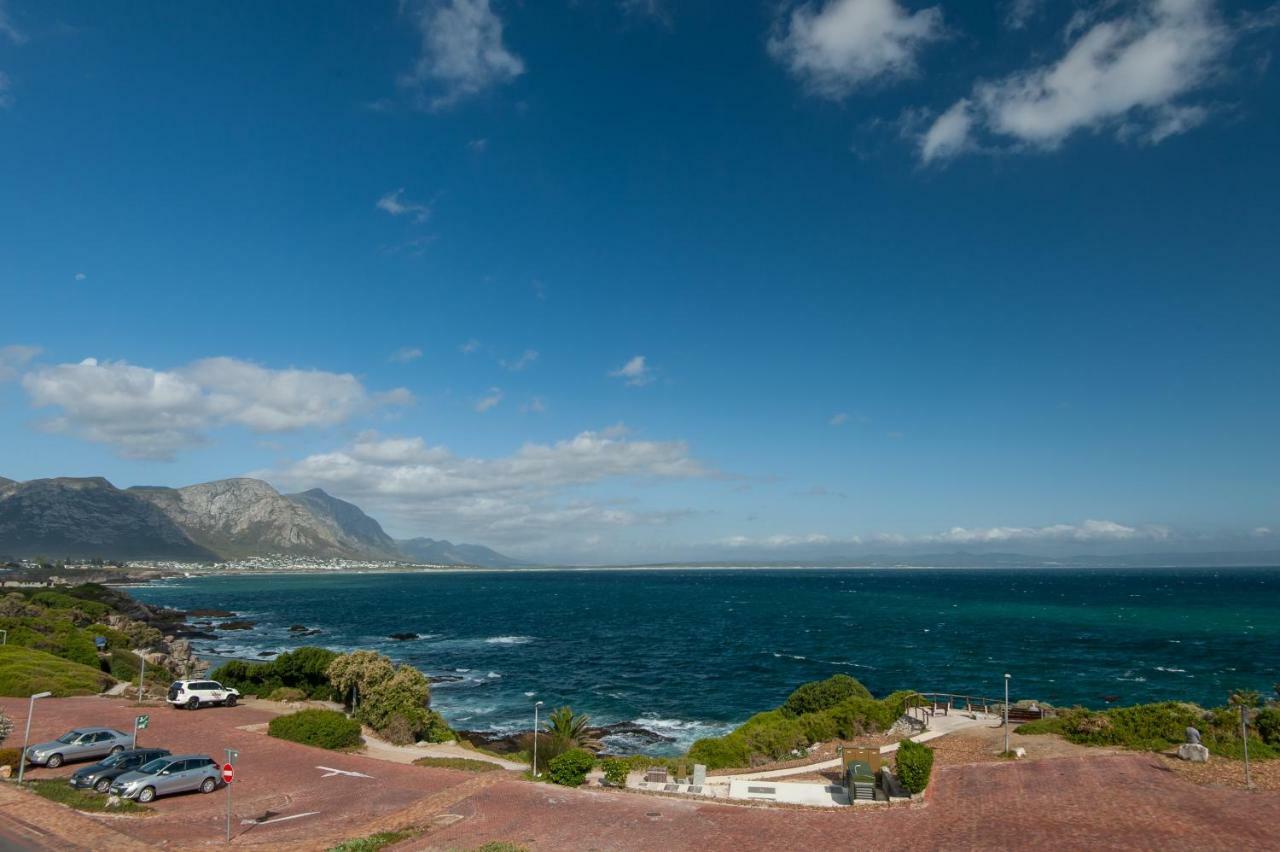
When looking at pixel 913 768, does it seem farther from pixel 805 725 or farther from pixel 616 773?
pixel 805 725

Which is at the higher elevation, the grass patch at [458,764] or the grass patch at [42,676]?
the grass patch at [42,676]

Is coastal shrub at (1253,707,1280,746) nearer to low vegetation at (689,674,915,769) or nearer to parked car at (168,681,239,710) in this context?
low vegetation at (689,674,915,769)

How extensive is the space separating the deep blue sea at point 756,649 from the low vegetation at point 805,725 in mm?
9509

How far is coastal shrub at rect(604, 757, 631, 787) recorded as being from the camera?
88.8ft

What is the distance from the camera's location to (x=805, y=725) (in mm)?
35312

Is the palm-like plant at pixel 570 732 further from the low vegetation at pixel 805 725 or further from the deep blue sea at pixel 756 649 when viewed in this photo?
the low vegetation at pixel 805 725

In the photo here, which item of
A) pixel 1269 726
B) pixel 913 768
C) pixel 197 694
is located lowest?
pixel 197 694

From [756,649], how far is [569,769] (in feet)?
194

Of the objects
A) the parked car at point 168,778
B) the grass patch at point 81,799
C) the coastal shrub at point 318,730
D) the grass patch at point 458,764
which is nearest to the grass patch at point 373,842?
the grass patch at point 81,799

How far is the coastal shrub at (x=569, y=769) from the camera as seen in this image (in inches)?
1080

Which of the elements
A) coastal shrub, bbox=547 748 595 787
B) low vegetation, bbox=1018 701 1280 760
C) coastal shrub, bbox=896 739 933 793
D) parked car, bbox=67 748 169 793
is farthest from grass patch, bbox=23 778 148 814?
low vegetation, bbox=1018 701 1280 760

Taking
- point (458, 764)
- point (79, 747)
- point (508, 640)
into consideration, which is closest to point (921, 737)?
point (458, 764)

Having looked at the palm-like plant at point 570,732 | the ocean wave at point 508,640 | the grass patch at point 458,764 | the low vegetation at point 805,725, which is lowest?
the ocean wave at point 508,640

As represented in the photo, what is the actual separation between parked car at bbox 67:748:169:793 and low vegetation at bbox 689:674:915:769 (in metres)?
22.5
